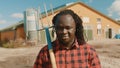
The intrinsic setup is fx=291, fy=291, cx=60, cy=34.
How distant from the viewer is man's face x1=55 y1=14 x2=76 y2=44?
235 cm

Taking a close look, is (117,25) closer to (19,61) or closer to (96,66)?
(19,61)

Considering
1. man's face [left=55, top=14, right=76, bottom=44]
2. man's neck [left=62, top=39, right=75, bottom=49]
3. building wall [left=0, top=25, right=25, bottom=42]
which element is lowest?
building wall [left=0, top=25, right=25, bottom=42]

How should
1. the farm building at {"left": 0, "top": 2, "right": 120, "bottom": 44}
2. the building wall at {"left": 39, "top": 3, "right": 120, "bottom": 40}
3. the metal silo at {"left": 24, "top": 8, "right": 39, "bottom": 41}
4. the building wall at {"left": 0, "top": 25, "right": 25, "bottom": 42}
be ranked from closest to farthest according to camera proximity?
the metal silo at {"left": 24, "top": 8, "right": 39, "bottom": 41}, the building wall at {"left": 0, "top": 25, "right": 25, "bottom": 42}, the farm building at {"left": 0, "top": 2, "right": 120, "bottom": 44}, the building wall at {"left": 39, "top": 3, "right": 120, "bottom": 40}

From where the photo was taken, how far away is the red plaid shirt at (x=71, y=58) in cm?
243

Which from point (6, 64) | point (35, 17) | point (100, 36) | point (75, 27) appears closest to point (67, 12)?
point (75, 27)

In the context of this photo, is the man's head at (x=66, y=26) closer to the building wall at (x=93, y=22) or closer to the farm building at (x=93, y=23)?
the farm building at (x=93, y=23)

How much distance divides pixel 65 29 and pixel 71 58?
0.85ft

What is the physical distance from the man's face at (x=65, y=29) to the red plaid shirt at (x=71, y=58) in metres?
0.09

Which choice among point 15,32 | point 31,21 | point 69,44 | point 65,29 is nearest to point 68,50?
point 69,44

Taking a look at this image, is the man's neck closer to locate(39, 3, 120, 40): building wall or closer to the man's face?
the man's face

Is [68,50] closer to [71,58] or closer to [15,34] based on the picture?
[71,58]

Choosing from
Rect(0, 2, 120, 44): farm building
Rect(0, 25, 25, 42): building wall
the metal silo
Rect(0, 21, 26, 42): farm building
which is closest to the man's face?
the metal silo

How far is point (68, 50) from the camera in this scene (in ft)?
8.07

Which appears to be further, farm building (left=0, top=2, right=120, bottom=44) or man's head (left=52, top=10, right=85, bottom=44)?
farm building (left=0, top=2, right=120, bottom=44)
